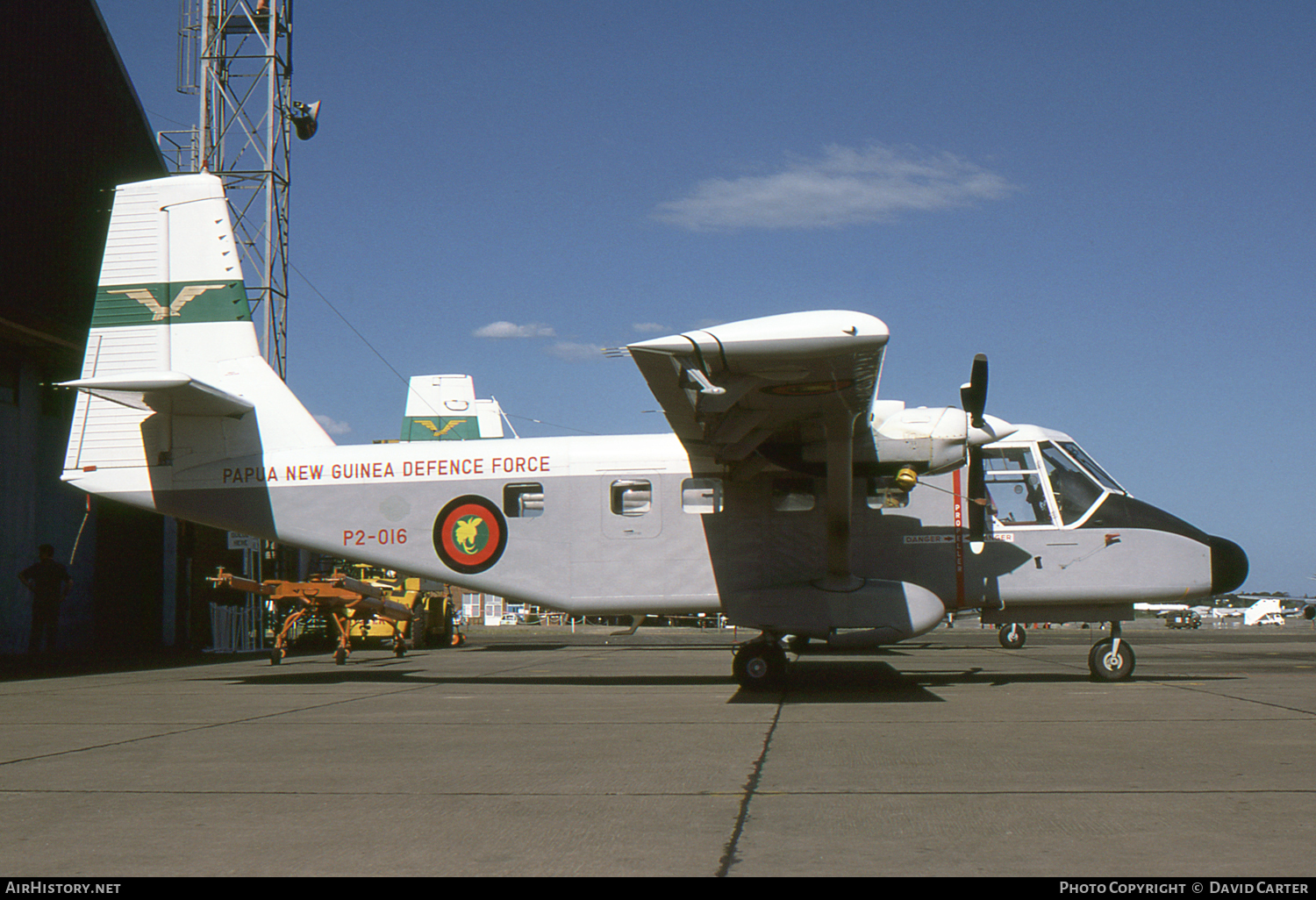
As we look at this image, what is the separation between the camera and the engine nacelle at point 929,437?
10922mm

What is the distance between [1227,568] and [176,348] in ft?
41.9

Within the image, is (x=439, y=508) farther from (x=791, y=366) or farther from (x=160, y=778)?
(x=160, y=778)

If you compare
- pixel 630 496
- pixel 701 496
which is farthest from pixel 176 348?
pixel 701 496

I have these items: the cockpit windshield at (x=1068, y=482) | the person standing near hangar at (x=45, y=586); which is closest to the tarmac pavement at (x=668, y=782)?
the cockpit windshield at (x=1068, y=482)

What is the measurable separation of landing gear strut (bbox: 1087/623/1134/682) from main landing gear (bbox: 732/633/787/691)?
3.62m

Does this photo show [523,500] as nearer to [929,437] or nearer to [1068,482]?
[929,437]

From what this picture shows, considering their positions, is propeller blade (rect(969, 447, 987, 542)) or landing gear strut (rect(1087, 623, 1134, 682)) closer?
propeller blade (rect(969, 447, 987, 542))

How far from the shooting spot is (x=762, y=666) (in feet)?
37.0

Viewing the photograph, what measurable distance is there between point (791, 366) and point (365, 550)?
6389mm

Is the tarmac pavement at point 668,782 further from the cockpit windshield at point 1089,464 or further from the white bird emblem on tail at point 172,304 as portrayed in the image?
the white bird emblem on tail at point 172,304

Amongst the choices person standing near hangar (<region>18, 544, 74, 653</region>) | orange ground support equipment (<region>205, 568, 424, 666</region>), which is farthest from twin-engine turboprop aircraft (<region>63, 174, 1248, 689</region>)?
person standing near hangar (<region>18, 544, 74, 653</region>)

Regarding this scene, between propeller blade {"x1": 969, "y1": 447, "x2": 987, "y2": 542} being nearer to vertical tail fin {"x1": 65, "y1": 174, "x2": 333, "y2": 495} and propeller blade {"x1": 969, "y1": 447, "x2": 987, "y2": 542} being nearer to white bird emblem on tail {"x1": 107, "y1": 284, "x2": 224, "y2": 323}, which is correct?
vertical tail fin {"x1": 65, "y1": 174, "x2": 333, "y2": 495}

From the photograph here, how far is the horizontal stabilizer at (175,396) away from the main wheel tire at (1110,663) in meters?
10.5

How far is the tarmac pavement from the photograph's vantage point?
4.16 meters
